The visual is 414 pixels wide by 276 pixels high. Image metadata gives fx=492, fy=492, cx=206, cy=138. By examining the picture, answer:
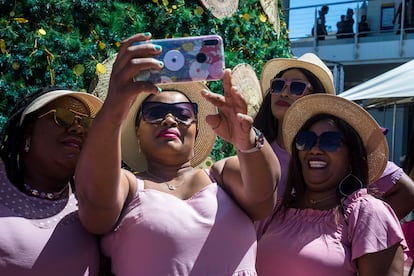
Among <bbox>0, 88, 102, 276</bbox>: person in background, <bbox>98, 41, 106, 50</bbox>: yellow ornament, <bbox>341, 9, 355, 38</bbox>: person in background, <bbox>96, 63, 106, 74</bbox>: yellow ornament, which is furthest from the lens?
<bbox>341, 9, 355, 38</bbox>: person in background

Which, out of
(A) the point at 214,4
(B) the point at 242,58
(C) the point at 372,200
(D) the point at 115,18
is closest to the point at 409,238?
(C) the point at 372,200

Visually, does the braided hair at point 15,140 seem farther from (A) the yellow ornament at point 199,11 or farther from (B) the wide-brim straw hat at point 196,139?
(A) the yellow ornament at point 199,11

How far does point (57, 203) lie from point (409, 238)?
2.29m

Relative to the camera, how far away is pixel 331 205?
2.17m

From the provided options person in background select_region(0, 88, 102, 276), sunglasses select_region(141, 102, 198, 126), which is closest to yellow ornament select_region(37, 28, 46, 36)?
person in background select_region(0, 88, 102, 276)

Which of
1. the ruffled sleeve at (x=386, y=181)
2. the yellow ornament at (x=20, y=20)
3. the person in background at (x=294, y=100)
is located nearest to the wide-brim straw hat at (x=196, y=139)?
the person in background at (x=294, y=100)

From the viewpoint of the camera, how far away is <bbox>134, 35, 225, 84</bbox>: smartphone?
152 centimetres

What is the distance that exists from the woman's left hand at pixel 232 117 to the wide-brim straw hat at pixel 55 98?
1.79 feet

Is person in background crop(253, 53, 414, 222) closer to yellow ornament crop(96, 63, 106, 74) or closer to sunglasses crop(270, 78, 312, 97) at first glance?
sunglasses crop(270, 78, 312, 97)

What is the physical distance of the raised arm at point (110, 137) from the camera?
1.46m

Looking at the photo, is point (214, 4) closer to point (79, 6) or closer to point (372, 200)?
point (79, 6)

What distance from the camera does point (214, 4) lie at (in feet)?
10.9

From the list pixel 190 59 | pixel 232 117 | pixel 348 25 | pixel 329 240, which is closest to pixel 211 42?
pixel 190 59

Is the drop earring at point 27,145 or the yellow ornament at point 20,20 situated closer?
the drop earring at point 27,145
